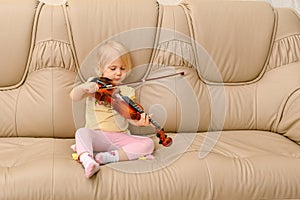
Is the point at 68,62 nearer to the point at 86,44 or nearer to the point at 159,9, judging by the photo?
the point at 86,44

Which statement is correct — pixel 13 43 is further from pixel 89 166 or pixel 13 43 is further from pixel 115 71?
pixel 89 166

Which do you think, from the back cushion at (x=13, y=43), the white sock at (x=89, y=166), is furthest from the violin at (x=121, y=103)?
the back cushion at (x=13, y=43)

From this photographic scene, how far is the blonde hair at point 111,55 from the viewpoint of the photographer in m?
1.97

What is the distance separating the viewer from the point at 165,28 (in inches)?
87.9

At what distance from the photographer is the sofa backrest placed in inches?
82.5

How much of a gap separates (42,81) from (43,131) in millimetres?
238

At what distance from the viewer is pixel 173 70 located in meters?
2.20

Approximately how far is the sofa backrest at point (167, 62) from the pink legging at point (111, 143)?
0.21 metres

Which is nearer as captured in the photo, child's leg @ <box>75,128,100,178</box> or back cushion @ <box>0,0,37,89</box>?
child's leg @ <box>75,128,100,178</box>

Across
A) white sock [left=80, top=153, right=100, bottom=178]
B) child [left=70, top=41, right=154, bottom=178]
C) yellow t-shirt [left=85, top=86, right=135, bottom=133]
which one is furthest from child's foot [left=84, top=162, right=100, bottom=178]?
yellow t-shirt [left=85, top=86, right=135, bottom=133]

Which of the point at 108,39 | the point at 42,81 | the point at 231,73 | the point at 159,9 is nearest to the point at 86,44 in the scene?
the point at 108,39

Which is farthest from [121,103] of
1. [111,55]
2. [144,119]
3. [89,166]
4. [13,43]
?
[13,43]

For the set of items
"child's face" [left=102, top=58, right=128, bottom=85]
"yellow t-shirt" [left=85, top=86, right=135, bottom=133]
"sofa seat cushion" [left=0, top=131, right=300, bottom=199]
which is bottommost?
"sofa seat cushion" [left=0, top=131, right=300, bottom=199]

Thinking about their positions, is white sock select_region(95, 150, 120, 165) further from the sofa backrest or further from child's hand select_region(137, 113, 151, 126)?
the sofa backrest
